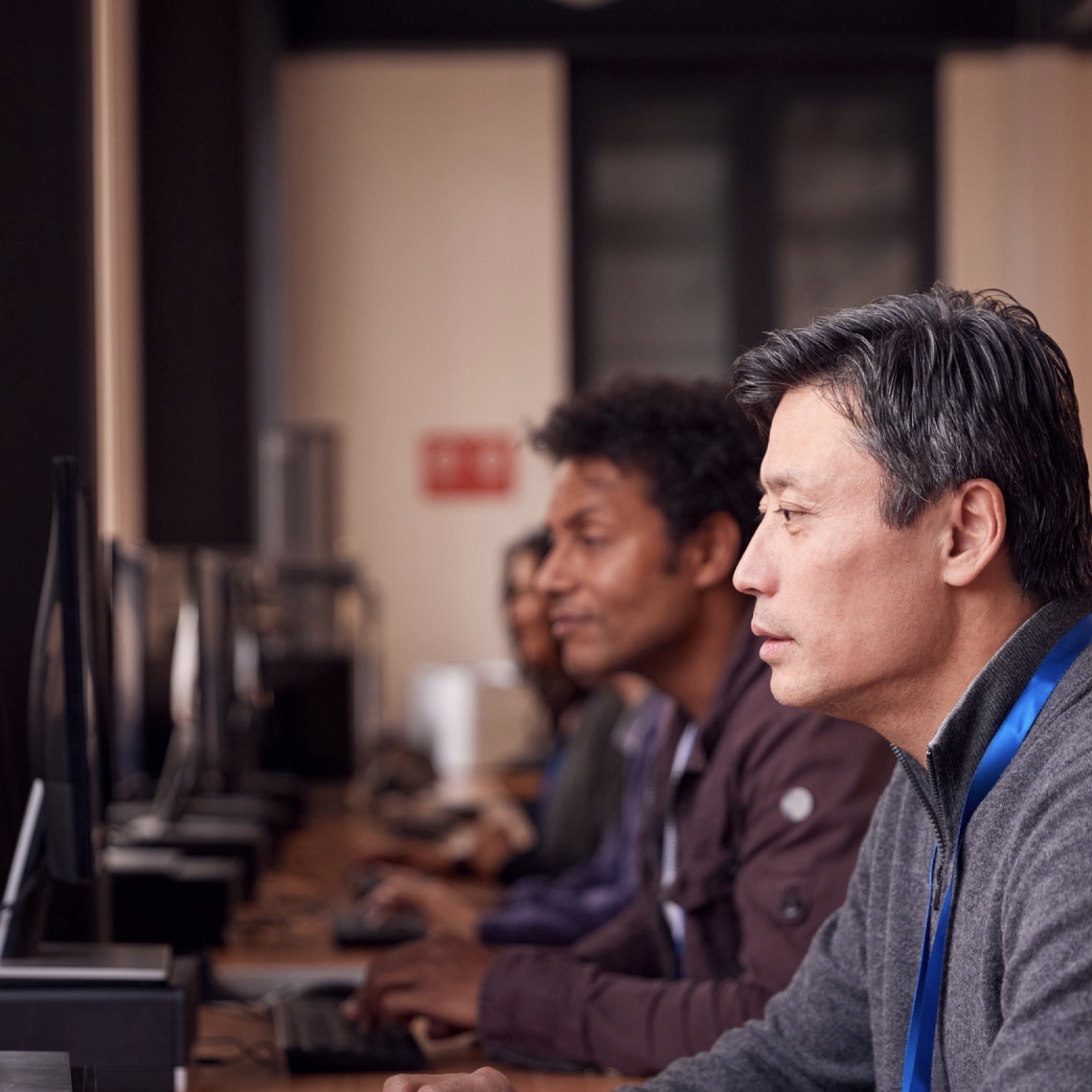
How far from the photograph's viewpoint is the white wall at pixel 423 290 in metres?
6.41

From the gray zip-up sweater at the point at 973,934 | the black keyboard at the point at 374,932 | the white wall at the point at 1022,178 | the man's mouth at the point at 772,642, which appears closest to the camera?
the gray zip-up sweater at the point at 973,934

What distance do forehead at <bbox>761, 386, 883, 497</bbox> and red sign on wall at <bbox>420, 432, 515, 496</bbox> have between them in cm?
522

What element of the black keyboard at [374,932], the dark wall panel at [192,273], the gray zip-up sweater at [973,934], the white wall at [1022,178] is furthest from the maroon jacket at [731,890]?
the white wall at [1022,178]

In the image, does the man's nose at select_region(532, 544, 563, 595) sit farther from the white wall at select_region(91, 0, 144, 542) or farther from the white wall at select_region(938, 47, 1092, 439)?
the white wall at select_region(938, 47, 1092, 439)

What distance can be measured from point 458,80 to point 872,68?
1.76m

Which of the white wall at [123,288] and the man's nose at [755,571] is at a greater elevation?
the white wall at [123,288]

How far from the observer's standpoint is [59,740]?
5.00 feet

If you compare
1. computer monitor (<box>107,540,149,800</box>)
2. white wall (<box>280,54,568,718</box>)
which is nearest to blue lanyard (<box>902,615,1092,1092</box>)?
computer monitor (<box>107,540,149,800</box>)

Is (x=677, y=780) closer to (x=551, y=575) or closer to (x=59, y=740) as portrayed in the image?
(x=551, y=575)

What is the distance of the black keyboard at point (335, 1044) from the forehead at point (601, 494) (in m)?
0.68

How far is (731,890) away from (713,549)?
0.47 m

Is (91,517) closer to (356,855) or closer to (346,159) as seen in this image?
(356,855)

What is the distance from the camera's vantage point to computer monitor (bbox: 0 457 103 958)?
58.8 inches

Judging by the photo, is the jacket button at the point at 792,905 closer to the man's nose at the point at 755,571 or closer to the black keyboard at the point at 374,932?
the man's nose at the point at 755,571
